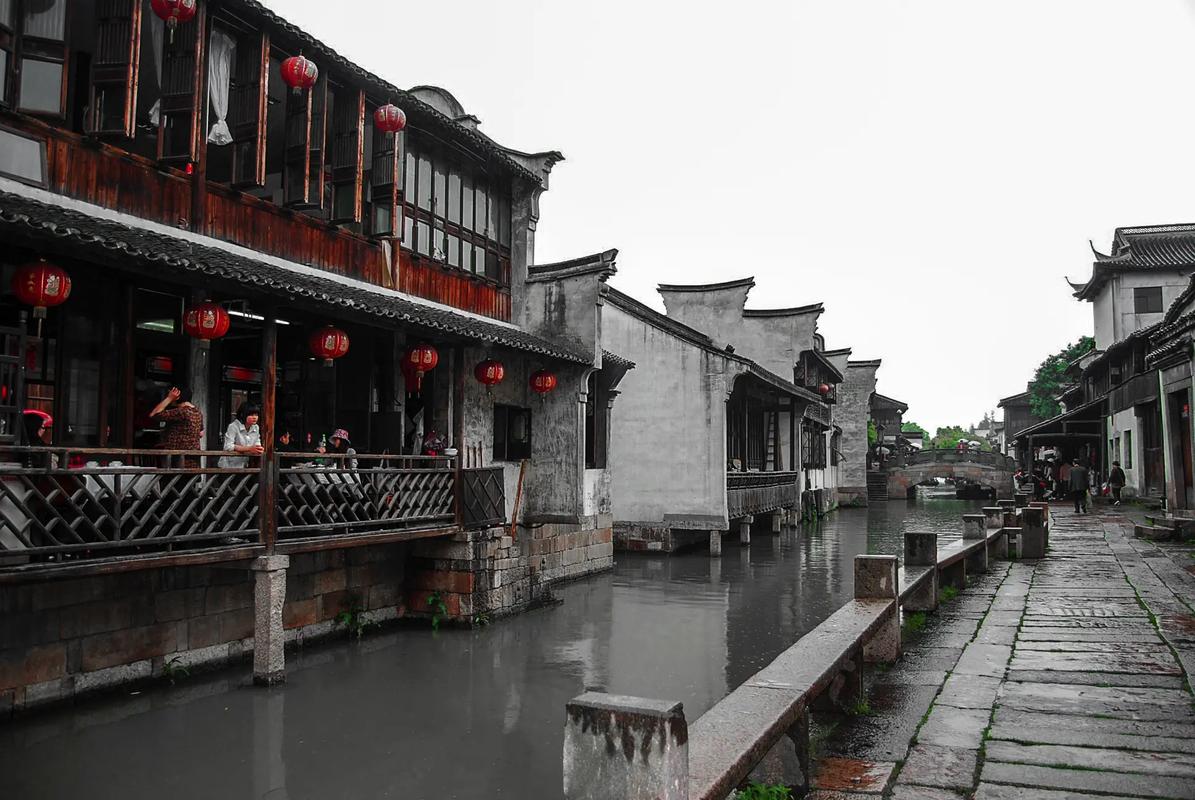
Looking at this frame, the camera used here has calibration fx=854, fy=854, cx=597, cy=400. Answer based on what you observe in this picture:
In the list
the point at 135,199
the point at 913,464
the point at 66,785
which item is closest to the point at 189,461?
the point at 135,199

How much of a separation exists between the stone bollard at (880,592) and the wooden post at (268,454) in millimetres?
6213

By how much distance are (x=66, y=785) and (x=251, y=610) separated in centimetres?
394

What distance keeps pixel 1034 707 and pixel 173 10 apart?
1068cm

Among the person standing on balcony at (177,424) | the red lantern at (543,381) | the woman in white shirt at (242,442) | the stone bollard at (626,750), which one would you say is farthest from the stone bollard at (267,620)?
the stone bollard at (626,750)

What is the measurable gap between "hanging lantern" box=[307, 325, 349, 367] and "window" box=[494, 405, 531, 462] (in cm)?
465

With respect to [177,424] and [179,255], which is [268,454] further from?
[179,255]

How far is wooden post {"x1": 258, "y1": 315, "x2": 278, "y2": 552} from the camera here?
9.41 metres

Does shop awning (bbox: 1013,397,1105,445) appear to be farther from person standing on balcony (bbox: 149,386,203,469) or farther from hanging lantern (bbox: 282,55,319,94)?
person standing on balcony (bbox: 149,386,203,469)

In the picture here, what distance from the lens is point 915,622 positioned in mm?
9781

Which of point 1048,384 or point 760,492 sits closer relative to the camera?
point 760,492

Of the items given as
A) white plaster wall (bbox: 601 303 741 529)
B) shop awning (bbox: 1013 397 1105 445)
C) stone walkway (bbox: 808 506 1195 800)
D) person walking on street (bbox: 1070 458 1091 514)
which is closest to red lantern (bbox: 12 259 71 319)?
stone walkway (bbox: 808 506 1195 800)

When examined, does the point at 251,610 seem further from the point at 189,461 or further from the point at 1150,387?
the point at 1150,387

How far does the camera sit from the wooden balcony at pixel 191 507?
7.28 m

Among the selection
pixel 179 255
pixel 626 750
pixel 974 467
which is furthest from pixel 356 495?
pixel 974 467
